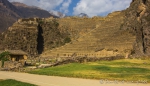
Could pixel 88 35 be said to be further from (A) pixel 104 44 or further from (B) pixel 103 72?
(B) pixel 103 72

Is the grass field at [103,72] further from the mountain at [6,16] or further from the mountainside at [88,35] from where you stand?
the mountain at [6,16]

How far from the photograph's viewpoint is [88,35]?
61562 millimetres

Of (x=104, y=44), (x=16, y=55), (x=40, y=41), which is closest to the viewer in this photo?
(x=16, y=55)

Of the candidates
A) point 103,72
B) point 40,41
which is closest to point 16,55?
point 103,72

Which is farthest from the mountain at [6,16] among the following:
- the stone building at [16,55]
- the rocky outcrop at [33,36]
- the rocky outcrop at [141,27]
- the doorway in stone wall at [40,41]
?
the rocky outcrop at [141,27]

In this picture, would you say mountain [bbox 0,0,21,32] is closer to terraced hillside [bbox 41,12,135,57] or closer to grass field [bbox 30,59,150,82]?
terraced hillside [bbox 41,12,135,57]

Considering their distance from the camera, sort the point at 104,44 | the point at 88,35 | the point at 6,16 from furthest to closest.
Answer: the point at 6,16
the point at 88,35
the point at 104,44

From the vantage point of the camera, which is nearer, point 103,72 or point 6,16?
point 103,72

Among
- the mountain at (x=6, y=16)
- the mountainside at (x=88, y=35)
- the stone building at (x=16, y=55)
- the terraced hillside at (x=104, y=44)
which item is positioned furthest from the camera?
the mountain at (x=6, y=16)

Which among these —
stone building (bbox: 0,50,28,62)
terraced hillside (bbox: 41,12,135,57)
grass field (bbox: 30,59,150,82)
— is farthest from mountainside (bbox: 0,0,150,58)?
grass field (bbox: 30,59,150,82)

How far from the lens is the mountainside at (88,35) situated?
44500mm

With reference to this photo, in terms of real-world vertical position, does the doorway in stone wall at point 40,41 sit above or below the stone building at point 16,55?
above

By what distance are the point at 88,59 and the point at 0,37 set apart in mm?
56223

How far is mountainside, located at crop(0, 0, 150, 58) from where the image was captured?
146 ft
